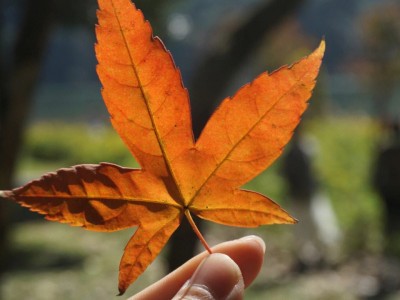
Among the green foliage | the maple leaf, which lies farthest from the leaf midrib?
the green foliage

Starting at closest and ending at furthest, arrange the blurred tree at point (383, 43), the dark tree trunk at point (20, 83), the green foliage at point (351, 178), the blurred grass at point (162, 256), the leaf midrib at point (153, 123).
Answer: the leaf midrib at point (153, 123), the dark tree trunk at point (20, 83), the blurred grass at point (162, 256), the green foliage at point (351, 178), the blurred tree at point (383, 43)

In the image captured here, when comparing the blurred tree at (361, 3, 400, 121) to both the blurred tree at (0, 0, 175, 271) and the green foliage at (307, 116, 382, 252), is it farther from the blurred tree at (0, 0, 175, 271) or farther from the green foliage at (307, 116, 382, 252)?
the blurred tree at (0, 0, 175, 271)

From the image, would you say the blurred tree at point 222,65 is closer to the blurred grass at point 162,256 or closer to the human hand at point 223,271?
the blurred grass at point 162,256

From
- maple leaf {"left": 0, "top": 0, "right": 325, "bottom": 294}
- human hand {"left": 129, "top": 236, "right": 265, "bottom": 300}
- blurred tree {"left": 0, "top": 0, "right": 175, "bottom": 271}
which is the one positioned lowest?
blurred tree {"left": 0, "top": 0, "right": 175, "bottom": 271}

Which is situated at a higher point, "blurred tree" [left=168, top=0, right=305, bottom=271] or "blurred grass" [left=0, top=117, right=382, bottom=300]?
"blurred tree" [left=168, top=0, right=305, bottom=271]

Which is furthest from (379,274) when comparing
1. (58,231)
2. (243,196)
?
(243,196)

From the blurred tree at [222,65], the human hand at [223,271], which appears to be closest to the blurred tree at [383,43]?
the blurred tree at [222,65]
